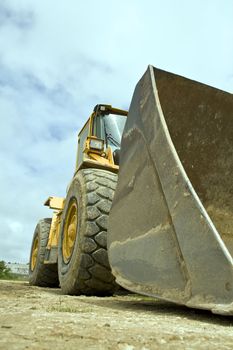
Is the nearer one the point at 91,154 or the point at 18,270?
the point at 91,154

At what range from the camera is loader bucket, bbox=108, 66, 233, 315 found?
1.75 m

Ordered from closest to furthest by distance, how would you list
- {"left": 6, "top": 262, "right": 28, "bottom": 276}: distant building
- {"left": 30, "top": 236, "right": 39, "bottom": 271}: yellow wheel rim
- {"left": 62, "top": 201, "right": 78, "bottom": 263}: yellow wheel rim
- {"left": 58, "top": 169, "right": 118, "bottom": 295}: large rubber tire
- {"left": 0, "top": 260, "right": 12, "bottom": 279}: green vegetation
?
{"left": 58, "top": 169, "right": 118, "bottom": 295}: large rubber tire, {"left": 62, "top": 201, "right": 78, "bottom": 263}: yellow wheel rim, {"left": 30, "top": 236, "right": 39, "bottom": 271}: yellow wheel rim, {"left": 0, "top": 260, "right": 12, "bottom": 279}: green vegetation, {"left": 6, "top": 262, "right": 28, "bottom": 276}: distant building

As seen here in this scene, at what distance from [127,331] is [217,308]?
16.1 inches

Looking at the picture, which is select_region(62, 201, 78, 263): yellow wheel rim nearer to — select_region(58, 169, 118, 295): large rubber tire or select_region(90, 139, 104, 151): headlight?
select_region(58, 169, 118, 295): large rubber tire

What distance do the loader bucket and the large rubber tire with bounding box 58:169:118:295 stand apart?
21.5 inches

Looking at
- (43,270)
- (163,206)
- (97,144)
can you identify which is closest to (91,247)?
(163,206)

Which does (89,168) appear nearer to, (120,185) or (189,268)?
(120,185)

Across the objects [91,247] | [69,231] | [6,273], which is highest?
[6,273]

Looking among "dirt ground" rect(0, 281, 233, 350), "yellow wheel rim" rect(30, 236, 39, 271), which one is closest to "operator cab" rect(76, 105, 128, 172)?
"yellow wheel rim" rect(30, 236, 39, 271)

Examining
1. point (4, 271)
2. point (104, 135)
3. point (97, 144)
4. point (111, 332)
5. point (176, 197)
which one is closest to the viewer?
point (111, 332)

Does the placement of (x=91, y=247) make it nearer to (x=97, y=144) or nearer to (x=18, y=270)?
(x=97, y=144)

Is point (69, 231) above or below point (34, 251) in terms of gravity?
below

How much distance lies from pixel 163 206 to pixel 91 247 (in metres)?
1.18

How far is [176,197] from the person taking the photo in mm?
1965
